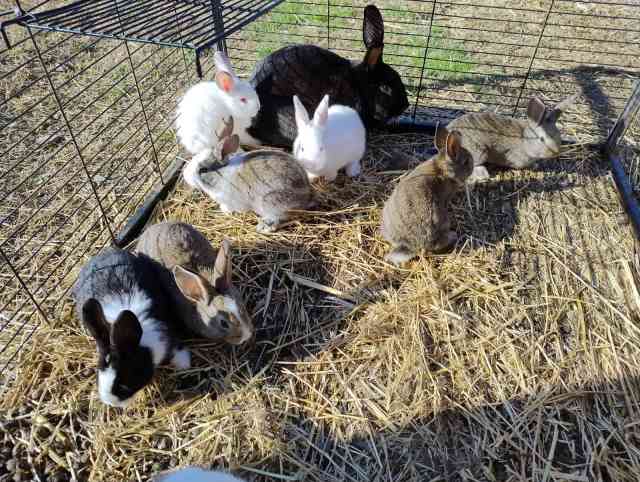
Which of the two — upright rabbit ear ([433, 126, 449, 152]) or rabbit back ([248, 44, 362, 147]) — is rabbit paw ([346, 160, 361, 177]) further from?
upright rabbit ear ([433, 126, 449, 152])

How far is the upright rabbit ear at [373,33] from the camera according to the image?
4043 mm

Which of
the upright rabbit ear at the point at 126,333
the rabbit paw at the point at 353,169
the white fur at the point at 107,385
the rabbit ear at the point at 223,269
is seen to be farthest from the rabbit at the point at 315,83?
the white fur at the point at 107,385

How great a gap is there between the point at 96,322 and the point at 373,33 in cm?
322

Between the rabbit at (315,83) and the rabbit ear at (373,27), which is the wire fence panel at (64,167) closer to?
the rabbit at (315,83)

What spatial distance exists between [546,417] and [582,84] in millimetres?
3977

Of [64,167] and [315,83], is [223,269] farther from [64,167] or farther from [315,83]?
[315,83]

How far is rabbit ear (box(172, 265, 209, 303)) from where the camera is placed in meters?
2.51

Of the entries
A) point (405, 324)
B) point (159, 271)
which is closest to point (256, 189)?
point (159, 271)

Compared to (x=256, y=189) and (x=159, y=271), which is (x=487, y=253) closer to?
(x=256, y=189)

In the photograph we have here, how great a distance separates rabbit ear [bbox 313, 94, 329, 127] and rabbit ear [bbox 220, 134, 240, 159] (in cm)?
59

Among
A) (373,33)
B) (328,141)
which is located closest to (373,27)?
(373,33)

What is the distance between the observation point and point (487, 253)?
10.6ft

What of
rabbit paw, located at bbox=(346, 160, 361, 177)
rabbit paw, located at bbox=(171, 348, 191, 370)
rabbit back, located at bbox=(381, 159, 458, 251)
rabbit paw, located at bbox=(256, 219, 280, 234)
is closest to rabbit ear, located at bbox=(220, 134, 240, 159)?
rabbit paw, located at bbox=(256, 219, 280, 234)

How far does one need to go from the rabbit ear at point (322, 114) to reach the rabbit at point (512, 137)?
109 cm
